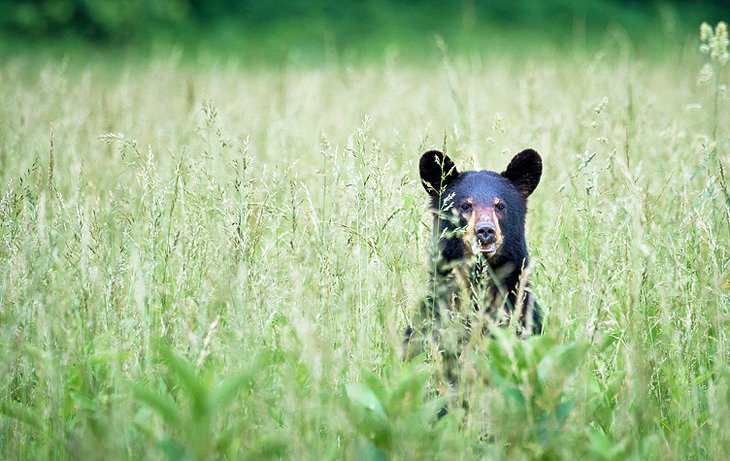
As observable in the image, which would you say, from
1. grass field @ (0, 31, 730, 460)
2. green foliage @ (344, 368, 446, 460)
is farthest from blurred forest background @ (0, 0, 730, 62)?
green foliage @ (344, 368, 446, 460)

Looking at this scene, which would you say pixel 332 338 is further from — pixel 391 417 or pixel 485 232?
pixel 485 232

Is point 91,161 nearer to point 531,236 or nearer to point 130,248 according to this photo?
point 130,248

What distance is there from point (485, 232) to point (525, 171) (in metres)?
0.71

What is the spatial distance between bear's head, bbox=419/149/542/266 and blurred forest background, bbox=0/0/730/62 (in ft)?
40.4

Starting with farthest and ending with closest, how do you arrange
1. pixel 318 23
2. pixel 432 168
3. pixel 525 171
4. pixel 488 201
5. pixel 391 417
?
pixel 318 23 → pixel 525 171 → pixel 432 168 → pixel 488 201 → pixel 391 417

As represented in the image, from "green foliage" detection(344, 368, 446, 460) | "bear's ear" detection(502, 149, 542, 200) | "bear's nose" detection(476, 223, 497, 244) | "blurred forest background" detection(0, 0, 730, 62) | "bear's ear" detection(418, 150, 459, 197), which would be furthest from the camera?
"blurred forest background" detection(0, 0, 730, 62)

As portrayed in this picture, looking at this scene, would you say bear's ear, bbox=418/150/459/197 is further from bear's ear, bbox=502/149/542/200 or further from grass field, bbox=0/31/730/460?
bear's ear, bbox=502/149/542/200

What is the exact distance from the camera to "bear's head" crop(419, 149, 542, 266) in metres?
3.80

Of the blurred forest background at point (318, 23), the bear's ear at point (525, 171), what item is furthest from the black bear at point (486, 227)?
the blurred forest background at point (318, 23)

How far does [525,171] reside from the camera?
13.6 feet

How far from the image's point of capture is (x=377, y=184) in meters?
3.43

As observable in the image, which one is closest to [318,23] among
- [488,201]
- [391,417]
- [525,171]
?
[525,171]

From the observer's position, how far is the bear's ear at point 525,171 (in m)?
4.06

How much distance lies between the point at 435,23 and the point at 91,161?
45.5 ft
